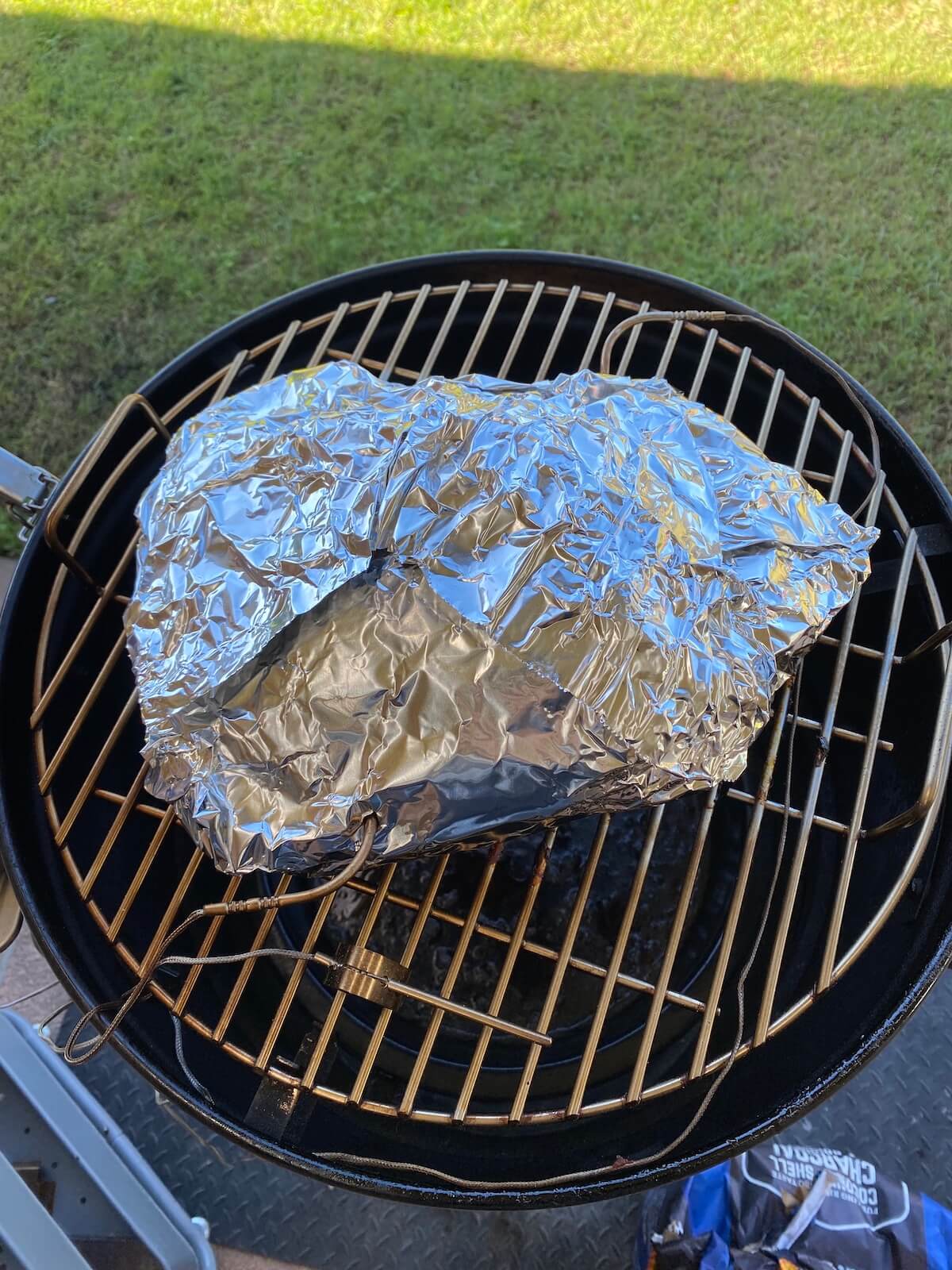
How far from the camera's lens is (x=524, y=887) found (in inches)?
49.6

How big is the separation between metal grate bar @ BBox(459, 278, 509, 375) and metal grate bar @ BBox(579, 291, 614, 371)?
6.5 inches

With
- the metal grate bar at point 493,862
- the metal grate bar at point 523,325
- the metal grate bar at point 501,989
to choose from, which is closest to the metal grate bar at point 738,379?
the metal grate bar at point 493,862

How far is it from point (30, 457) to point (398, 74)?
164cm

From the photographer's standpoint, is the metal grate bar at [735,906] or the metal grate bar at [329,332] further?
the metal grate bar at [329,332]

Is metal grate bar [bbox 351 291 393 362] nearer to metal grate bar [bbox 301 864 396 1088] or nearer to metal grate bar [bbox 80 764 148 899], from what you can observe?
metal grate bar [bbox 80 764 148 899]

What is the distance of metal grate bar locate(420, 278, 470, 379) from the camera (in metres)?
1.28

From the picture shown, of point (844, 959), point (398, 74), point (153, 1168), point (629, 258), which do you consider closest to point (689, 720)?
point (844, 959)

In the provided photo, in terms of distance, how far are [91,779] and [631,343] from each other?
102 centimetres

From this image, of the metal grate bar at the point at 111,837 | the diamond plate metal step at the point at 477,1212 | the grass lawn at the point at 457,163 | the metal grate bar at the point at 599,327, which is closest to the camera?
the metal grate bar at the point at 111,837

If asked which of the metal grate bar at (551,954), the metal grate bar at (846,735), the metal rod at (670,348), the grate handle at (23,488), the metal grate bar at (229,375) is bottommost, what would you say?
the metal grate bar at (551,954)

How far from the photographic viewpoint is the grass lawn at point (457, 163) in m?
2.16

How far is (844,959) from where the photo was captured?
0.92m

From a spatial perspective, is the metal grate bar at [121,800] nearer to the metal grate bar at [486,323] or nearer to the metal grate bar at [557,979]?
the metal grate bar at [557,979]

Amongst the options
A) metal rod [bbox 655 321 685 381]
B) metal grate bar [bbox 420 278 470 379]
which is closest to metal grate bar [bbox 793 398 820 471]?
metal rod [bbox 655 321 685 381]
